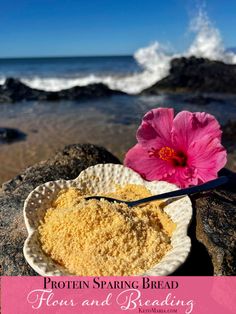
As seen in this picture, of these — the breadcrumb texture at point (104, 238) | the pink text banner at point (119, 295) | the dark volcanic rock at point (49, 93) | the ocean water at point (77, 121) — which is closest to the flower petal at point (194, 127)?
the breadcrumb texture at point (104, 238)

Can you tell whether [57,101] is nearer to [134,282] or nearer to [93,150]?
[93,150]

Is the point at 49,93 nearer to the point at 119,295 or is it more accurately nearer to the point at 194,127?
the point at 194,127

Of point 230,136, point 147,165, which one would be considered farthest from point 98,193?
point 230,136

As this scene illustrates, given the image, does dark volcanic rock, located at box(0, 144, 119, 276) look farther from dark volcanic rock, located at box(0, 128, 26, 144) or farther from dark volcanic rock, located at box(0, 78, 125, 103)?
dark volcanic rock, located at box(0, 78, 125, 103)

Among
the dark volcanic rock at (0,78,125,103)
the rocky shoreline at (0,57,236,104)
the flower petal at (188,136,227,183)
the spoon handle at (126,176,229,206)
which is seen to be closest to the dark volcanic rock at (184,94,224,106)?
the rocky shoreline at (0,57,236,104)

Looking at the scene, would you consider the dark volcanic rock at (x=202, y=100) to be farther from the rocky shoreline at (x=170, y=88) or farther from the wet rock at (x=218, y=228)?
the wet rock at (x=218, y=228)

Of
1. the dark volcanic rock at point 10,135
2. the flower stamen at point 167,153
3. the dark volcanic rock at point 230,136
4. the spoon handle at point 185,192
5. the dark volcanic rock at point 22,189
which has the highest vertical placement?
the flower stamen at point 167,153

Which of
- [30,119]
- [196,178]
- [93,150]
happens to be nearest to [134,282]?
[196,178]
